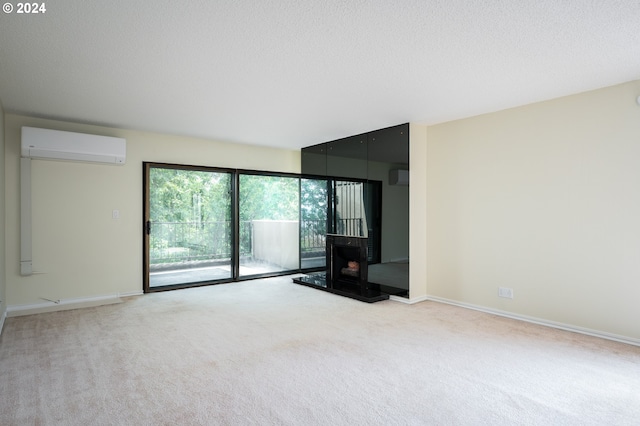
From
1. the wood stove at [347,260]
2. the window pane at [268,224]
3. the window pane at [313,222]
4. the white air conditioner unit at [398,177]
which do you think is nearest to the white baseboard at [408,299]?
the wood stove at [347,260]

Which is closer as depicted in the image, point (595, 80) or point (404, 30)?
point (404, 30)

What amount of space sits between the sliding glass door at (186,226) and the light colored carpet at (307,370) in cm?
136

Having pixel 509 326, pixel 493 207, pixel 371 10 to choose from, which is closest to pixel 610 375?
pixel 509 326

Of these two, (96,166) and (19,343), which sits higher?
(96,166)

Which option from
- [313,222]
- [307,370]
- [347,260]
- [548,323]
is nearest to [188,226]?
[313,222]

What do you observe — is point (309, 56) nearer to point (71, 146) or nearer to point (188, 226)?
point (71, 146)

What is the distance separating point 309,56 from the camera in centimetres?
274

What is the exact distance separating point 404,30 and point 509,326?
10.1ft

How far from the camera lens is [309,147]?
21.2ft

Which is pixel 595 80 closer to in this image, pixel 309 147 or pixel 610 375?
pixel 610 375

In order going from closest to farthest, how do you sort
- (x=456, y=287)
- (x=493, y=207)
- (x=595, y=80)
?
(x=595, y=80) → (x=493, y=207) → (x=456, y=287)

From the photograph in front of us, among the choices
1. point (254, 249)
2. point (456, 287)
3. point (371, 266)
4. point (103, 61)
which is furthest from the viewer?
point (254, 249)

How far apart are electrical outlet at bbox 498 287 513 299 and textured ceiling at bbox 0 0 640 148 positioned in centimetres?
207

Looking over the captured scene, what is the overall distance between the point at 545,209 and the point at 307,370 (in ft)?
9.70
